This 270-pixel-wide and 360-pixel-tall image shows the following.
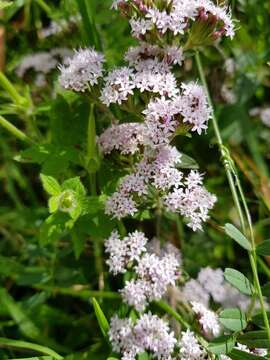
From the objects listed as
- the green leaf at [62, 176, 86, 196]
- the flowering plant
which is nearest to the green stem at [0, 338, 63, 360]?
the flowering plant

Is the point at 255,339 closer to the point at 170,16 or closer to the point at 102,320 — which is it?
the point at 102,320

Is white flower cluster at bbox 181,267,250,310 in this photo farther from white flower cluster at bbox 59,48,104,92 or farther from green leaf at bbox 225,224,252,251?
white flower cluster at bbox 59,48,104,92

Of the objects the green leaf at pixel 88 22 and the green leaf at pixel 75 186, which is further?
the green leaf at pixel 88 22

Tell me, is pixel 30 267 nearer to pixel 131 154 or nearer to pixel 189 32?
pixel 131 154

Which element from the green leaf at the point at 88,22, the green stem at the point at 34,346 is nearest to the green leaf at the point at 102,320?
the green stem at the point at 34,346

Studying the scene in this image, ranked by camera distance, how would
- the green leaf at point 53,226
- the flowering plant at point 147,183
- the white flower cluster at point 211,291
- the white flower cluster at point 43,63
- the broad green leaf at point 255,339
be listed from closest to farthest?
the broad green leaf at point 255,339 < the flowering plant at point 147,183 < the green leaf at point 53,226 < the white flower cluster at point 211,291 < the white flower cluster at point 43,63

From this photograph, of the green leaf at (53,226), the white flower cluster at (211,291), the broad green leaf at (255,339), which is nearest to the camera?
the broad green leaf at (255,339)

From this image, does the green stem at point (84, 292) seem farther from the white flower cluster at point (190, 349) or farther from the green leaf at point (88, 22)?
the green leaf at point (88, 22)
